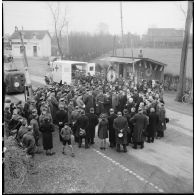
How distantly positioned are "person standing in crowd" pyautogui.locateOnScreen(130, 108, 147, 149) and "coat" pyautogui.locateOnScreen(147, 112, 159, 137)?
45 centimetres

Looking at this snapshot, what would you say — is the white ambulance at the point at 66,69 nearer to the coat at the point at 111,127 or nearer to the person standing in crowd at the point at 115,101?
the person standing in crowd at the point at 115,101

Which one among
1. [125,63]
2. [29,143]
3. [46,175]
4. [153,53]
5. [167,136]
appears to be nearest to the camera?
[46,175]

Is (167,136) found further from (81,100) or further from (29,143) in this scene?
(29,143)

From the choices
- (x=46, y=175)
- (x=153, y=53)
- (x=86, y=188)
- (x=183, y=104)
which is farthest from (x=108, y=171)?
(x=153, y=53)

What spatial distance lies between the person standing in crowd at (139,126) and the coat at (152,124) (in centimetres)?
45

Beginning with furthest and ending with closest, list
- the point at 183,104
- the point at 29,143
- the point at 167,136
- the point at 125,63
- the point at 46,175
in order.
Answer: the point at 125,63, the point at 183,104, the point at 167,136, the point at 29,143, the point at 46,175

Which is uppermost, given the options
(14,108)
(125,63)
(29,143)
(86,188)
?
(125,63)

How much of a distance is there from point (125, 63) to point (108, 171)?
40.7 feet

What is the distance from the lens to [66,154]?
785 cm

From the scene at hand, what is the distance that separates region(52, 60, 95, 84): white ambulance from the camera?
17.5 m

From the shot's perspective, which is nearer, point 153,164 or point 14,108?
point 153,164

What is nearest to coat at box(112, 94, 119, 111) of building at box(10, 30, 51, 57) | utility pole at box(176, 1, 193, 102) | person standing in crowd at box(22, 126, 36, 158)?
building at box(10, 30, 51, 57)

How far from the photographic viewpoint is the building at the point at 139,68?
1781 cm

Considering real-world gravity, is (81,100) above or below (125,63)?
below
